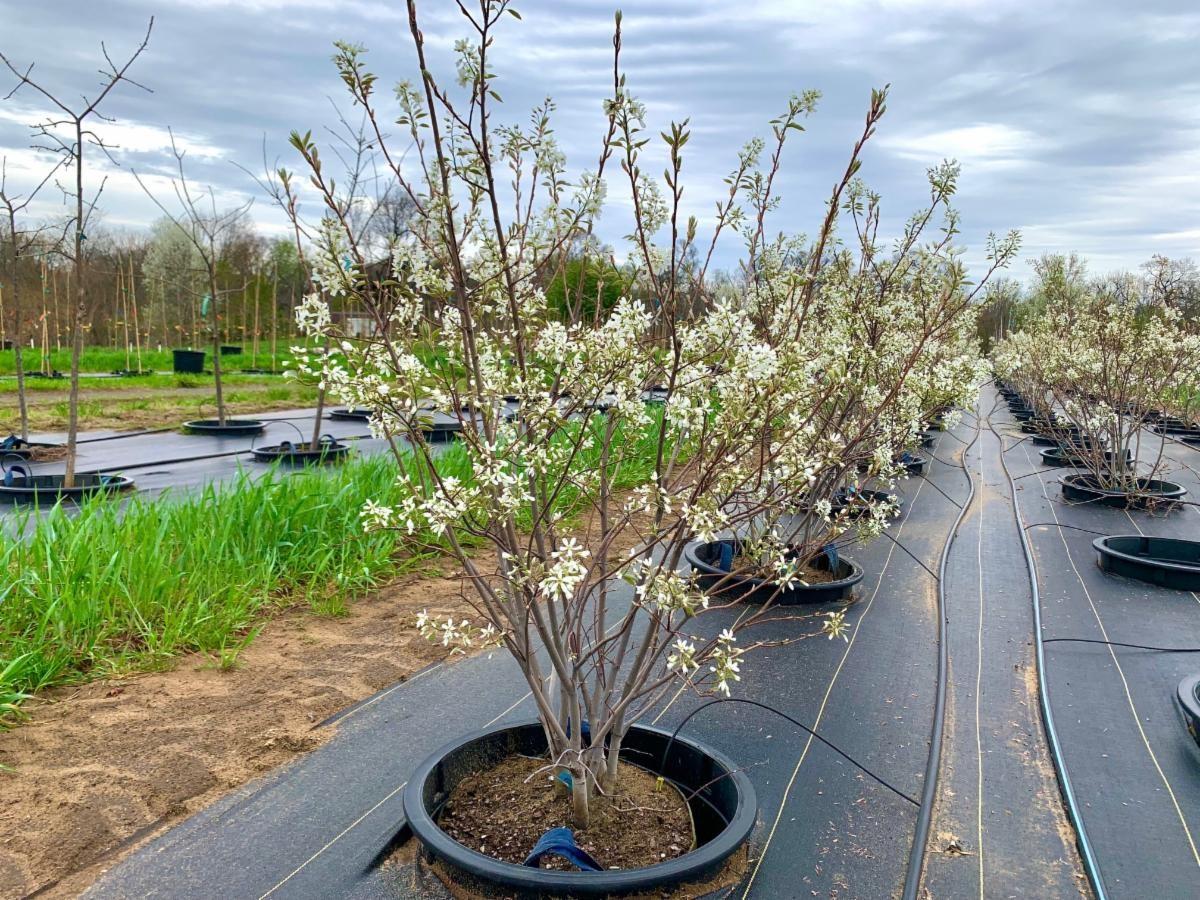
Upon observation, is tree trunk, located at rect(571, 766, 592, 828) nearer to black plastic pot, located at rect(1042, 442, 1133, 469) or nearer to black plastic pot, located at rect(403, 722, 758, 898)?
black plastic pot, located at rect(403, 722, 758, 898)

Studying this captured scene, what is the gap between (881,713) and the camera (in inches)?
122

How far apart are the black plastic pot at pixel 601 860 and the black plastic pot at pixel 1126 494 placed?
5441mm

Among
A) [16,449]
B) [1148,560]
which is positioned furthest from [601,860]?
[16,449]

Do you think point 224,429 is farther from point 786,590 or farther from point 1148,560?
point 1148,560

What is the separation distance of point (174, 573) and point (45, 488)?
9.31 ft

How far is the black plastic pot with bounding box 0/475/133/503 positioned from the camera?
5.56 metres

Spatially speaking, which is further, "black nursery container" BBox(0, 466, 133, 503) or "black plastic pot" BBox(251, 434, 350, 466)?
"black plastic pot" BBox(251, 434, 350, 466)

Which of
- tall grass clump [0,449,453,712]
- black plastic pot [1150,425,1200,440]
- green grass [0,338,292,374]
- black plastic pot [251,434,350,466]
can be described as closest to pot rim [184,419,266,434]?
black plastic pot [251,434,350,466]

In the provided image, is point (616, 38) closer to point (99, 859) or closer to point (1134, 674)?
point (99, 859)

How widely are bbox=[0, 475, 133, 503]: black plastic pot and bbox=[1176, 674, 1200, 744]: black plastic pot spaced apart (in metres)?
5.87

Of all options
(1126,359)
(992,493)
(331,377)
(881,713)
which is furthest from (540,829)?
(1126,359)

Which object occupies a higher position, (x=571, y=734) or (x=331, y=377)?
(x=331, y=377)

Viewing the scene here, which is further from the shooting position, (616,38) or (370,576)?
(370,576)

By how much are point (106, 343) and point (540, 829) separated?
27514 millimetres
